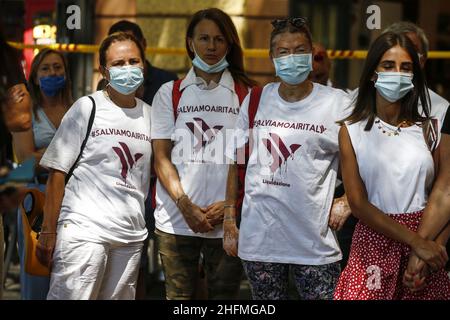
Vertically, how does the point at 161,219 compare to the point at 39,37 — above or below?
below

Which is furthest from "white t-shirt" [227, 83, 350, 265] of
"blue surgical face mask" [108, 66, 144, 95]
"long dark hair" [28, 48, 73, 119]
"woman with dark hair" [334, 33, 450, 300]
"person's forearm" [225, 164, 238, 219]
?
"long dark hair" [28, 48, 73, 119]

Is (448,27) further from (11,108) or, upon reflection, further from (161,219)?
(11,108)

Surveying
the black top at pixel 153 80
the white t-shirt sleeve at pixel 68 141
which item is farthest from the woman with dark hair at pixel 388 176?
the black top at pixel 153 80

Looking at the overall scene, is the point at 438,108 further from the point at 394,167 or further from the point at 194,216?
the point at 194,216

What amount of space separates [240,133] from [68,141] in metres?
1.05

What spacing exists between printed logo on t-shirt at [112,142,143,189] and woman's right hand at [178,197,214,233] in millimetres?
342

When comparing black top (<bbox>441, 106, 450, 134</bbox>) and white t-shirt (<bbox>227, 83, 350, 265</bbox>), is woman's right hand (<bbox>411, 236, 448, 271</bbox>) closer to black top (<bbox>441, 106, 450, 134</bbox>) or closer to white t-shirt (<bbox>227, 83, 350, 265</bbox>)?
black top (<bbox>441, 106, 450, 134</bbox>)

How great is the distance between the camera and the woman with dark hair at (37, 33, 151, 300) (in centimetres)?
645

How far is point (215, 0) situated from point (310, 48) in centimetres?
583

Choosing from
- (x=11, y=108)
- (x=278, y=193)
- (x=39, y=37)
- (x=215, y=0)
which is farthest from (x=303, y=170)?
(x=215, y=0)

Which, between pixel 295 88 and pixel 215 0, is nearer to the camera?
pixel 295 88

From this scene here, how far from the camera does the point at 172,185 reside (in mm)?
6754
